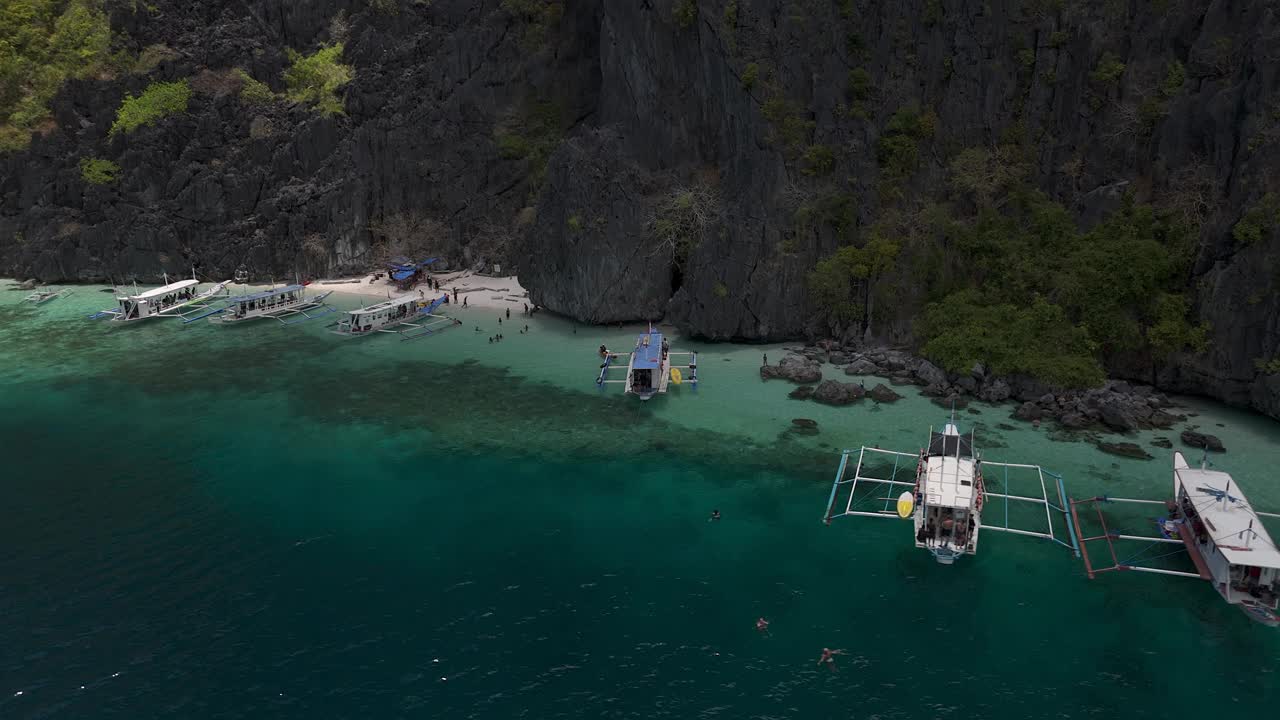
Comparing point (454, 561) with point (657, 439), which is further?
point (657, 439)

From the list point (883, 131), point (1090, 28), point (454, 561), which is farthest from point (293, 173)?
point (1090, 28)

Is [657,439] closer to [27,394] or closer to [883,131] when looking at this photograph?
[883,131]

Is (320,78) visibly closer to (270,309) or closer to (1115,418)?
(270,309)

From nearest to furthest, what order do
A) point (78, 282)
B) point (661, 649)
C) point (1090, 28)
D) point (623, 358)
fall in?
point (661, 649) < point (1090, 28) < point (623, 358) < point (78, 282)

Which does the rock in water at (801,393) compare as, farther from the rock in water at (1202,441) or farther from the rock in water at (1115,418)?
the rock in water at (1202,441)

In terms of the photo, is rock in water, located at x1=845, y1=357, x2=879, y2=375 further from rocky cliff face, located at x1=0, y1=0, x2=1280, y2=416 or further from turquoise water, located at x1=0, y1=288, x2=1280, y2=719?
rocky cliff face, located at x1=0, y1=0, x2=1280, y2=416

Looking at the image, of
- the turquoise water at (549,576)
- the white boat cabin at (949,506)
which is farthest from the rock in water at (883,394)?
the white boat cabin at (949,506)
